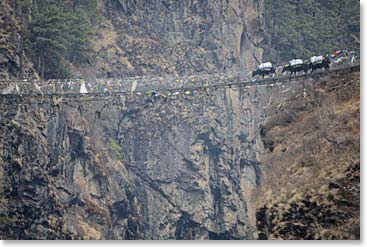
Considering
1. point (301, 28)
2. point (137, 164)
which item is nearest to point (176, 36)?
point (301, 28)

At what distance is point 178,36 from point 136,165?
6961 mm

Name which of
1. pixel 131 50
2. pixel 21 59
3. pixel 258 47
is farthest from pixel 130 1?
pixel 21 59

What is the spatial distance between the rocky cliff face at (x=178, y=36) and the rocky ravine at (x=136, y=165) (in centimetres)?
205

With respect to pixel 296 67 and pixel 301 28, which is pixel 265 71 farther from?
pixel 301 28

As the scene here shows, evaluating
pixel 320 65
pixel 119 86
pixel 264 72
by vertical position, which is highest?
pixel 119 86

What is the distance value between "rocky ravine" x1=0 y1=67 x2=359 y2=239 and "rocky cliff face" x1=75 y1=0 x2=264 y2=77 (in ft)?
6.71

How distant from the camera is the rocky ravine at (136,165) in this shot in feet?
111

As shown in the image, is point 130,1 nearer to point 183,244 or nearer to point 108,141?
point 108,141

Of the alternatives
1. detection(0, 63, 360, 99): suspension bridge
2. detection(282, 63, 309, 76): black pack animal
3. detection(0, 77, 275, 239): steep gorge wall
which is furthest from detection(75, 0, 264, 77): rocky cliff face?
detection(282, 63, 309, 76): black pack animal

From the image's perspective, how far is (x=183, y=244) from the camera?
2392cm

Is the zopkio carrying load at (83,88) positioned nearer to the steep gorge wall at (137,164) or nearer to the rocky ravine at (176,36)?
the steep gorge wall at (137,164)

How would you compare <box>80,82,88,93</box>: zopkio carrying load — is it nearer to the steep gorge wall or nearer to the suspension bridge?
the suspension bridge

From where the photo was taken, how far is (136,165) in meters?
41.8

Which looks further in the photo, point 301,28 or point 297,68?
point 301,28
